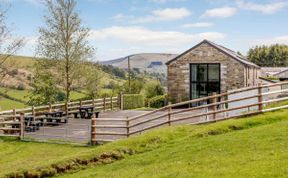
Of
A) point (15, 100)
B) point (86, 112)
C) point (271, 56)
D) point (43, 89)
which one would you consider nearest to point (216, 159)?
point (86, 112)

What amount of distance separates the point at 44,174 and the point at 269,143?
7.13 m

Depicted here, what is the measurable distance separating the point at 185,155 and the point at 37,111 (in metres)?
17.3

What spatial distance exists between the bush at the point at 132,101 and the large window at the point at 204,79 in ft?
22.5

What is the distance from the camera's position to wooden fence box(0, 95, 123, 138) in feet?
67.1

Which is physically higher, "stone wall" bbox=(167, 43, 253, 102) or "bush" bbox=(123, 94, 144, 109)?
"stone wall" bbox=(167, 43, 253, 102)

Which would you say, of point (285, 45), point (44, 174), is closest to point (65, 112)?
point (44, 174)

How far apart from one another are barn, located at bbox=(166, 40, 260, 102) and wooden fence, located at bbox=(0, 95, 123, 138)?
208 inches

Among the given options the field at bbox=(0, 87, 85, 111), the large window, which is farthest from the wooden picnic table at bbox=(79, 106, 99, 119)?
the field at bbox=(0, 87, 85, 111)

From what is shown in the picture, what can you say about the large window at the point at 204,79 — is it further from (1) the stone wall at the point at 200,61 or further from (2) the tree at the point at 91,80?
(2) the tree at the point at 91,80

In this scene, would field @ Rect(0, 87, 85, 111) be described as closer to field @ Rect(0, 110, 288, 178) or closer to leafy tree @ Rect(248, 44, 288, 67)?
field @ Rect(0, 110, 288, 178)

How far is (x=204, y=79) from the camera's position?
3088 centimetres

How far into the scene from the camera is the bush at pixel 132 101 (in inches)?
1388

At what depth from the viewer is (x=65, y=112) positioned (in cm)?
2672

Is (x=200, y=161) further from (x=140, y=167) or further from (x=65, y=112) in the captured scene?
(x=65, y=112)
